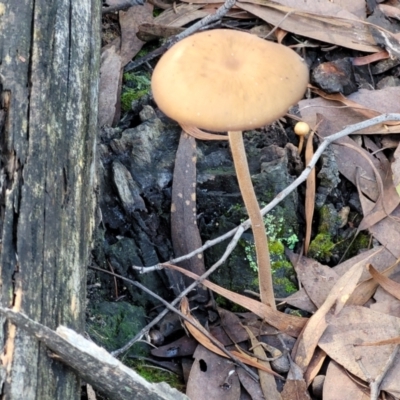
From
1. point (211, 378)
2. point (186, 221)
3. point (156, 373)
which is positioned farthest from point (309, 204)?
point (156, 373)

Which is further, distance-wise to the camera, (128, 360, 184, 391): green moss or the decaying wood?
(128, 360, 184, 391): green moss

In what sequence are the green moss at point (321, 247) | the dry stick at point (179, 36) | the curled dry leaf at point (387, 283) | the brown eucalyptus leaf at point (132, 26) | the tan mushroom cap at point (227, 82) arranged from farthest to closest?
the brown eucalyptus leaf at point (132, 26), the dry stick at point (179, 36), the green moss at point (321, 247), the curled dry leaf at point (387, 283), the tan mushroom cap at point (227, 82)

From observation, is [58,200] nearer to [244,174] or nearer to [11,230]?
[11,230]

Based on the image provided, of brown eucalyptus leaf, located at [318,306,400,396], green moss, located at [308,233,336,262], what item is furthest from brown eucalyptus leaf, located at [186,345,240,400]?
green moss, located at [308,233,336,262]

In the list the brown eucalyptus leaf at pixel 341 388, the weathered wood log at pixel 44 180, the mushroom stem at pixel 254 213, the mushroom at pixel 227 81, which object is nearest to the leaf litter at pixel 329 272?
the brown eucalyptus leaf at pixel 341 388

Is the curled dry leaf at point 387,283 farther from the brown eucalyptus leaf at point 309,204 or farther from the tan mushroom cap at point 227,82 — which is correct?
the tan mushroom cap at point 227,82

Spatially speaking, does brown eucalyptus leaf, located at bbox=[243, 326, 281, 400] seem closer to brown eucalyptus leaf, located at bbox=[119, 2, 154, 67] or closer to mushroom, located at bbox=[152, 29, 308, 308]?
mushroom, located at bbox=[152, 29, 308, 308]

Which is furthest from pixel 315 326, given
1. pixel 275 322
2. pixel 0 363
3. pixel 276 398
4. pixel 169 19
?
pixel 169 19
